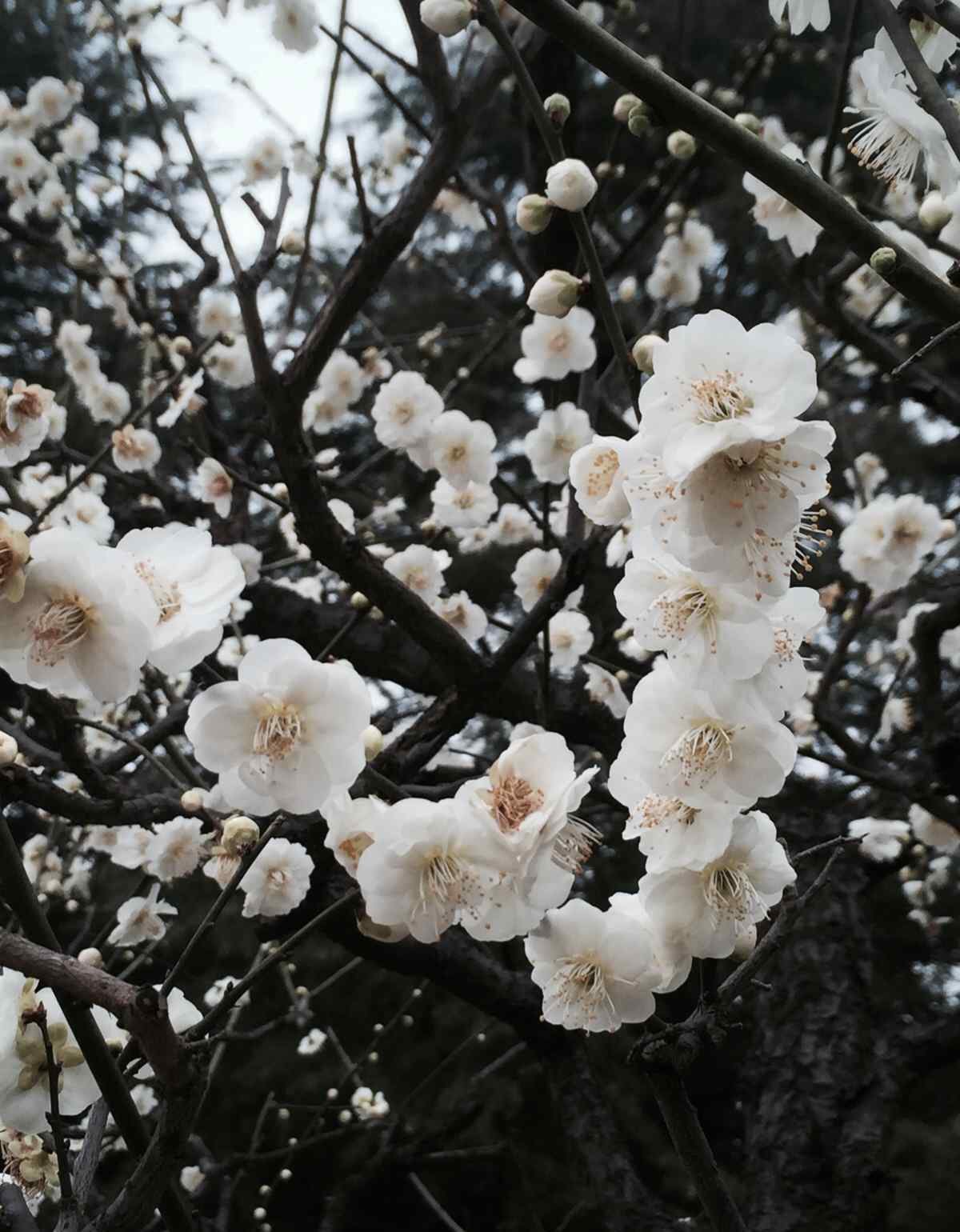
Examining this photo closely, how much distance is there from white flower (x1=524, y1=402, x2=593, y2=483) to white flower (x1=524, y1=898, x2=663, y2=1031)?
4.85ft

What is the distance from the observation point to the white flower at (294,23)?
7.10 feet

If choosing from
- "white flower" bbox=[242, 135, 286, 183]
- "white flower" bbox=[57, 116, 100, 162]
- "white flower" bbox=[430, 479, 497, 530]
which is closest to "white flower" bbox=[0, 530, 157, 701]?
"white flower" bbox=[430, 479, 497, 530]

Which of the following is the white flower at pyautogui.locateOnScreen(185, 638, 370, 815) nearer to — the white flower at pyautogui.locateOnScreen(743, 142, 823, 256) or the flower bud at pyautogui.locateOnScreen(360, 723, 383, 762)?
the flower bud at pyautogui.locateOnScreen(360, 723, 383, 762)

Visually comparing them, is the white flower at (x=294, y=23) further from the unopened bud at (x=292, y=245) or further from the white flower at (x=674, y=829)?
the white flower at (x=674, y=829)

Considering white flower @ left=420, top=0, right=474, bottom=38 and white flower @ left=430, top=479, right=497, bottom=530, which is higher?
white flower @ left=430, top=479, right=497, bottom=530

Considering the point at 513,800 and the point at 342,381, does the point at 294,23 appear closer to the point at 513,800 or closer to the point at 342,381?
the point at 342,381

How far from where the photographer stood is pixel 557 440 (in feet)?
7.82

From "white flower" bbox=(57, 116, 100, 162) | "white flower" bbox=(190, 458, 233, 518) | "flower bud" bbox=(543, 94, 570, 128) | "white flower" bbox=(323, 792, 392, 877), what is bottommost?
"white flower" bbox=(323, 792, 392, 877)

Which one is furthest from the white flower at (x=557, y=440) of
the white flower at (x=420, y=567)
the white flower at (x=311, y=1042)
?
the white flower at (x=311, y=1042)

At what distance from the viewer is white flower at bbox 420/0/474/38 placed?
1.27 meters

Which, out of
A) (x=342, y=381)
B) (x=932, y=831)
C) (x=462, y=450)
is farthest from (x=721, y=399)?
(x=342, y=381)

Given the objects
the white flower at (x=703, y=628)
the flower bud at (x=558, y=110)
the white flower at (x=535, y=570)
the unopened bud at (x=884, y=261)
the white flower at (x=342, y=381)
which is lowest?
the white flower at (x=703, y=628)

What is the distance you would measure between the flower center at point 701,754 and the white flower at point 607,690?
1420 mm

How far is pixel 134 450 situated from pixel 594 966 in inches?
84.3
